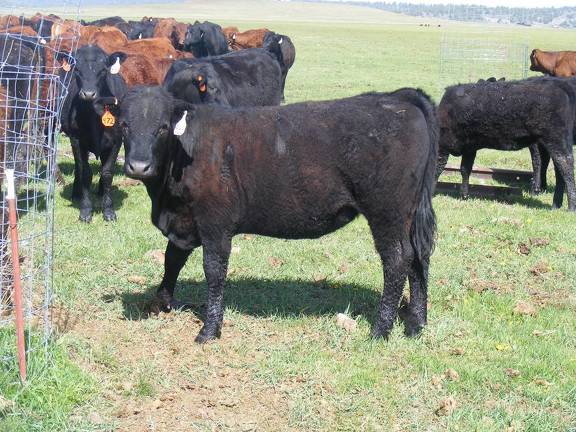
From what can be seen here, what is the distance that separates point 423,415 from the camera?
Result: 512cm

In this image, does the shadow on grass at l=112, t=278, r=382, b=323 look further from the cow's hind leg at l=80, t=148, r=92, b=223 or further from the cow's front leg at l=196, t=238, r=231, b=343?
the cow's hind leg at l=80, t=148, r=92, b=223

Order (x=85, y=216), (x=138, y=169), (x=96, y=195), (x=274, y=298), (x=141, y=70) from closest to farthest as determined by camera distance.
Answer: (x=138, y=169), (x=274, y=298), (x=85, y=216), (x=96, y=195), (x=141, y=70)

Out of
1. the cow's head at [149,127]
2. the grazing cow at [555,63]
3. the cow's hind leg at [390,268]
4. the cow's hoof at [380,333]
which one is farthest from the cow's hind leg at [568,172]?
the grazing cow at [555,63]

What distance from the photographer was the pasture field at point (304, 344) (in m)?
5.01

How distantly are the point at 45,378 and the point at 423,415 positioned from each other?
8.48 ft

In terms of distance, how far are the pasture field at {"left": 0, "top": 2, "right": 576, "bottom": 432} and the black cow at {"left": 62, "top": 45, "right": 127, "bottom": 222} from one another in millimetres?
571

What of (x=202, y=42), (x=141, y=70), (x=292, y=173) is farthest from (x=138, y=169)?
(x=202, y=42)

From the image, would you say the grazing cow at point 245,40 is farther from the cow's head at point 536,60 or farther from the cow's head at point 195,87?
the cow's head at point 195,87

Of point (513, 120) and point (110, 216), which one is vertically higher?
point (513, 120)

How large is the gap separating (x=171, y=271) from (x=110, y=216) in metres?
3.57

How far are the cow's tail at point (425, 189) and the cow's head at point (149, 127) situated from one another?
6.33ft

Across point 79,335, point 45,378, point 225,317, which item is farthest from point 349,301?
point 45,378

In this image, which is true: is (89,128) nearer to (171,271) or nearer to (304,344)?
(171,271)

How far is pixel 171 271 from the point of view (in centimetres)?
662
